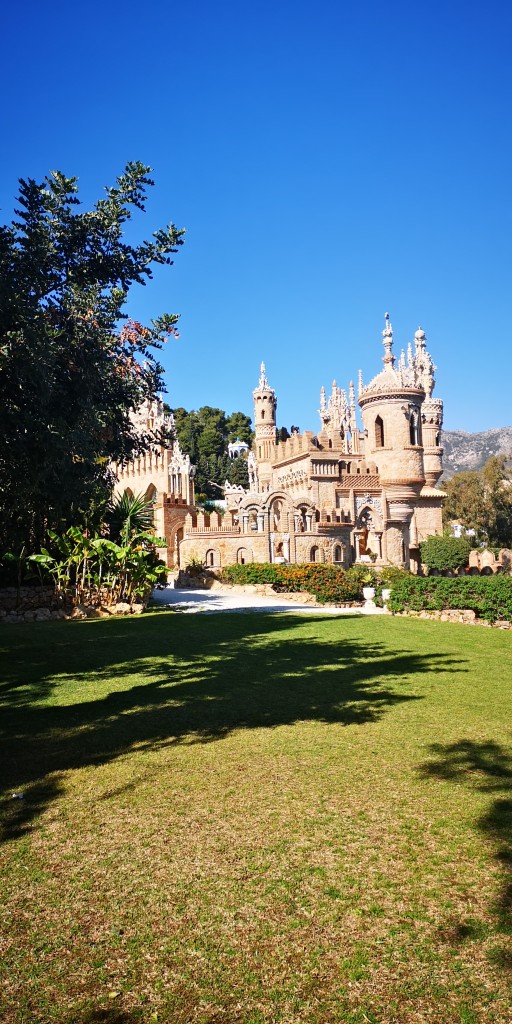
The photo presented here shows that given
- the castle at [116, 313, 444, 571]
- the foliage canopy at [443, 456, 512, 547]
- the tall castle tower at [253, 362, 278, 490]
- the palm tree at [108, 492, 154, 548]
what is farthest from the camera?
the foliage canopy at [443, 456, 512, 547]

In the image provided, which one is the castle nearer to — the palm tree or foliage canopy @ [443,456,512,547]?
the palm tree

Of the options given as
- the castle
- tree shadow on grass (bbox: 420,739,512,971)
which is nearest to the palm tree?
the castle

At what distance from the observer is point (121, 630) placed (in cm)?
1576

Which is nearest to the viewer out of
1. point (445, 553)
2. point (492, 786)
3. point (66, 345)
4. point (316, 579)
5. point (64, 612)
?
point (492, 786)

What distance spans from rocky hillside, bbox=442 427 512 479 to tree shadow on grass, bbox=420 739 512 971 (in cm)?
13871

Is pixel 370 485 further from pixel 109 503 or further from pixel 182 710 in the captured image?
pixel 182 710

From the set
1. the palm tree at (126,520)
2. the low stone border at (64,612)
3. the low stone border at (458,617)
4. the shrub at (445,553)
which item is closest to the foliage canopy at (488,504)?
the shrub at (445,553)

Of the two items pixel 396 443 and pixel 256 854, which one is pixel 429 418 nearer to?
pixel 396 443

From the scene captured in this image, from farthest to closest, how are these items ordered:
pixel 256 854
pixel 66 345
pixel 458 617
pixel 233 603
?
pixel 233 603, pixel 458 617, pixel 66 345, pixel 256 854

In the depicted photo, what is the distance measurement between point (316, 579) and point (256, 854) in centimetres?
2023

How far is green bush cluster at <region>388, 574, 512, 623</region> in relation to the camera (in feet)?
58.6

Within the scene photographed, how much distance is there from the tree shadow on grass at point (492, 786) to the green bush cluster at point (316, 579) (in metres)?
16.8

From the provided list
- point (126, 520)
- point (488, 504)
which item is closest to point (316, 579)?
point (126, 520)

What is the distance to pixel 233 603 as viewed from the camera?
76.7 feet
